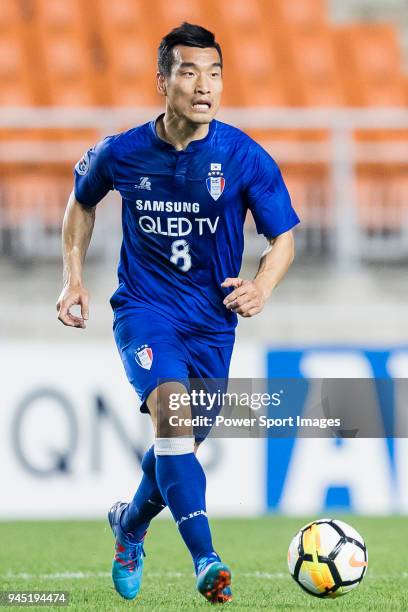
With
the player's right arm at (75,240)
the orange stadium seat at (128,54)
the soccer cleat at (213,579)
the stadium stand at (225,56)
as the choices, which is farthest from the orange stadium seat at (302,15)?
the soccer cleat at (213,579)

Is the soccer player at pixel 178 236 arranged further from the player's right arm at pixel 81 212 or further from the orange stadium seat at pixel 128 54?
the orange stadium seat at pixel 128 54

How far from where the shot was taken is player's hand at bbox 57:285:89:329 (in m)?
4.68

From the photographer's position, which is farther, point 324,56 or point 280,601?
point 324,56

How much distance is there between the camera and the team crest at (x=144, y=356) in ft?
15.0

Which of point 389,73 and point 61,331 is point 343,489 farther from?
point 389,73

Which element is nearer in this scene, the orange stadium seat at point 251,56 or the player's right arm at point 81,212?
the player's right arm at point 81,212

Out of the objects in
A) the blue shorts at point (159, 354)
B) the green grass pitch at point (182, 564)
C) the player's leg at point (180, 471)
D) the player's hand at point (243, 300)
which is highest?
the player's hand at point (243, 300)

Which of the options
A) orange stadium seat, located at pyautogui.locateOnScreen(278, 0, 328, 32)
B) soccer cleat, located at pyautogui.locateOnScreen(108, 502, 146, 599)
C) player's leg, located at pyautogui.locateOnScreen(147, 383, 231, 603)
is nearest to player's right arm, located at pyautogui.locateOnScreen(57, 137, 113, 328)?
player's leg, located at pyautogui.locateOnScreen(147, 383, 231, 603)

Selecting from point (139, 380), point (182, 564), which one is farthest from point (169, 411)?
point (182, 564)

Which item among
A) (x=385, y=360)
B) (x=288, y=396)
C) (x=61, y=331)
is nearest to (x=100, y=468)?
(x=61, y=331)

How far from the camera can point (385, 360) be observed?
8.99 m

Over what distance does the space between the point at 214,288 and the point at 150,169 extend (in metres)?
0.51

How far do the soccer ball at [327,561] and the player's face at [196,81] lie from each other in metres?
1.56

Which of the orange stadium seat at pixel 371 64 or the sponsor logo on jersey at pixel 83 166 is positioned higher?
the sponsor logo on jersey at pixel 83 166
